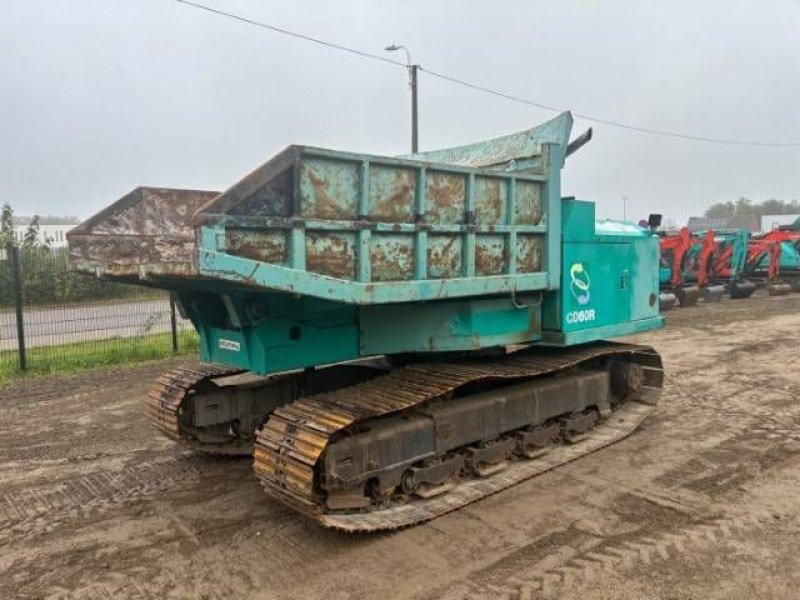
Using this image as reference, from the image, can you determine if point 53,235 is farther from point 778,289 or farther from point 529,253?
point 778,289

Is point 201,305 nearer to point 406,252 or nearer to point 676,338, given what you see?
point 406,252

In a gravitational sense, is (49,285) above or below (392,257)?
below

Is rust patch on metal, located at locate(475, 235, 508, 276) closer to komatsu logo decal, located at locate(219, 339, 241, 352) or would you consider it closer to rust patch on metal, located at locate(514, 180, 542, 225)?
rust patch on metal, located at locate(514, 180, 542, 225)

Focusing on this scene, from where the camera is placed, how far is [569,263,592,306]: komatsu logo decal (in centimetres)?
534

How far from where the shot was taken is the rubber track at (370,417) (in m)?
3.89

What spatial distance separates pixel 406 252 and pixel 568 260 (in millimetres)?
1758

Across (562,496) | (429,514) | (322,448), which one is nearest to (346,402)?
(322,448)

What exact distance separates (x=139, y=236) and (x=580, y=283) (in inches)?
136

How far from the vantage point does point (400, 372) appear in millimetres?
4938

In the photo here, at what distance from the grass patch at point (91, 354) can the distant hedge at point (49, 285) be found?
0.73 meters

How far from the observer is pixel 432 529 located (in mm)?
4117

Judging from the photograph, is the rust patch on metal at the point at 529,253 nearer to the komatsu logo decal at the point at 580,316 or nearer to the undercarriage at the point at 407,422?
the komatsu logo decal at the point at 580,316

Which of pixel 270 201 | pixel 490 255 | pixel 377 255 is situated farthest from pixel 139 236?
pixel 490 255

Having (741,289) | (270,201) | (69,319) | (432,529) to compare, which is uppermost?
(270,201)
